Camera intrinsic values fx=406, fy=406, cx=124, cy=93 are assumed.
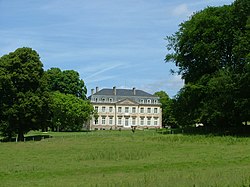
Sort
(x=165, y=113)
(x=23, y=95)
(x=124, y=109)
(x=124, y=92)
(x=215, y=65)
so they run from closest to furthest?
(x=215, y=65) → (x=23, y=95) → (x=165, y=113) → (x=124, y=109) → (x=124, y=92)

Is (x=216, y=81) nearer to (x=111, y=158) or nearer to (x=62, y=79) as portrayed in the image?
(x=111, y=158)

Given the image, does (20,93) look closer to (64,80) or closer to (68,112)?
(68,112)

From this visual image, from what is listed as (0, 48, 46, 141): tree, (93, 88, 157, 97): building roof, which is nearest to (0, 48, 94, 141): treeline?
(0, 48, 46, 141): tree

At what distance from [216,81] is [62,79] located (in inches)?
2280

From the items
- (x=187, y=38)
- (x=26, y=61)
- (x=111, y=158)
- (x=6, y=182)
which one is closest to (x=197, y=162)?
(x=111, y=158)

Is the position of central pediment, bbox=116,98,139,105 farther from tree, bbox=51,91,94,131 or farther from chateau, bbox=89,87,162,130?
tree, bbox=51,91,94,131

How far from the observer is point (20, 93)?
49.5 meters

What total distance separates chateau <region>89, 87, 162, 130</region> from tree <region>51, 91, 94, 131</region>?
34819mm

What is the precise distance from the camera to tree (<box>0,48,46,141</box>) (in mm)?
49031

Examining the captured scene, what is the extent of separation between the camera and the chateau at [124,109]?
12619 centimetres

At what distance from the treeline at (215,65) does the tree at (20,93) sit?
17.2m

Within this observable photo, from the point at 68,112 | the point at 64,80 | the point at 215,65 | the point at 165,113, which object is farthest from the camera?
the point at 165,113

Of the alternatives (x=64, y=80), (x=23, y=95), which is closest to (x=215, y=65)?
(x=23, y=95)

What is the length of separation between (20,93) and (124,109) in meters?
78.9
